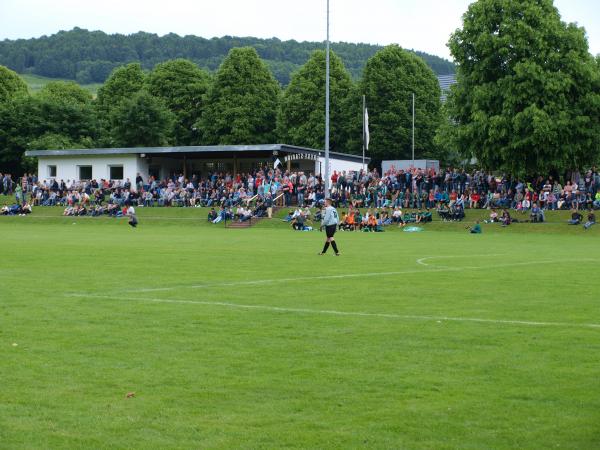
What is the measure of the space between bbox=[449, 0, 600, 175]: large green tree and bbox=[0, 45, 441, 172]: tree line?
29.9 meters

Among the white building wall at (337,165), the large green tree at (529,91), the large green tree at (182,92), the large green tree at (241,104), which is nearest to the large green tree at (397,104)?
the large green tree at (241,104)

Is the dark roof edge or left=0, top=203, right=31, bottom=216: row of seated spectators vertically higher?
the dark roof edge

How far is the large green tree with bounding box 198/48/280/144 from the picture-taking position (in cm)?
8625

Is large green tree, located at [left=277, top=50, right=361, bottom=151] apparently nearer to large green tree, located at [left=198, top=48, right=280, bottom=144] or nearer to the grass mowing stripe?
large green tree, located at [left=198, top=48, right=280, bottom=144]

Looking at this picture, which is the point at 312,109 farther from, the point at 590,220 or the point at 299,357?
the point at 299,357

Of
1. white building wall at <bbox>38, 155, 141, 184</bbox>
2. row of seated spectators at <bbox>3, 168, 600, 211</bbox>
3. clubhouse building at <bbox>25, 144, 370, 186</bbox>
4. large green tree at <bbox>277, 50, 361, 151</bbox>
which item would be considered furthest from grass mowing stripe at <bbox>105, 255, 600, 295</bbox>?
large green tree at <bbox>277, 50, 361, 151</bbox>

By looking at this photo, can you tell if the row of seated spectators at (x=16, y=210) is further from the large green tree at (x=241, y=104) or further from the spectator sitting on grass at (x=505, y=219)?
the spectator sitting on grass at (x=505, y=219)

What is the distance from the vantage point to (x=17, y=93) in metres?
94.1

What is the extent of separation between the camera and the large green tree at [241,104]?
86.2 meters

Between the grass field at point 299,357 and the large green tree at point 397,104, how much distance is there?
199 feet

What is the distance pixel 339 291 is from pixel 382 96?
67620 millimetres

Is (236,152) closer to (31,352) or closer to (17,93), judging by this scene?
(17,93)

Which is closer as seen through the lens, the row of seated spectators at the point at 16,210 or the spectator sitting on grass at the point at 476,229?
the spectator sitting on grass at the point at 476,229

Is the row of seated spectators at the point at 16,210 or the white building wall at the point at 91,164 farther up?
the white building wall at the point at 91,164
